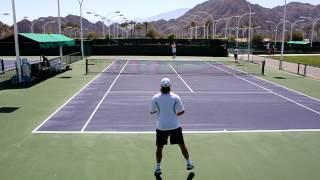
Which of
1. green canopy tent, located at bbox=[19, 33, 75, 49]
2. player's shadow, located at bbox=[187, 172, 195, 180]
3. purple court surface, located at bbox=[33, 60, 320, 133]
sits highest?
green canopy tent, located at bbox=[19, 33, 75, 49]

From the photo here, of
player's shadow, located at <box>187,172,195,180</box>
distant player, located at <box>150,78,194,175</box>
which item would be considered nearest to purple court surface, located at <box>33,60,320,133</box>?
player's shadow, located at <box>187,172,195,180</box>

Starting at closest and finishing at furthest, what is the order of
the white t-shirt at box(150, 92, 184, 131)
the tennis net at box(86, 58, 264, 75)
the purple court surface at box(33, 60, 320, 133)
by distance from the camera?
the white t-shirt at box(150, 92, 184, 131)
the purple court surface at box(33, 60, 320, 133)
the tennis net at box(86, 58, 264, 75)

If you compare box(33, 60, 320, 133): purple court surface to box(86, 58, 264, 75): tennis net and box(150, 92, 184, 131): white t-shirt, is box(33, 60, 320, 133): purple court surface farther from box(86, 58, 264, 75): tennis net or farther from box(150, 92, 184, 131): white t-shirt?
box(86, 58, 264, 75): tennis net

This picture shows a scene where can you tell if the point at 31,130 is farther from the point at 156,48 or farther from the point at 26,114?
the point at 156,48

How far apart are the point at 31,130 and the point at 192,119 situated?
564 centimetres

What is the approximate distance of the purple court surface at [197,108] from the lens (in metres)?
13.6

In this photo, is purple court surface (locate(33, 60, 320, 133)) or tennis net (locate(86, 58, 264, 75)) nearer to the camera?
purple court surface (locate(33, 60, 320, 133))

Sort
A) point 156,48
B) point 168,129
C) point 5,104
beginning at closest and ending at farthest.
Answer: point 168,129
point 5,104
point 156,48

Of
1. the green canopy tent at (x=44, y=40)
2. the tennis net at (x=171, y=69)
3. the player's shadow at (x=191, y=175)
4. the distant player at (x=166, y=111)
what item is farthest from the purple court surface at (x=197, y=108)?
the tennis net at (x=171, y=69)

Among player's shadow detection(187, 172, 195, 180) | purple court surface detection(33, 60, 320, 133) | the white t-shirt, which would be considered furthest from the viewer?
purple court surface detection(33, 60, 320, 133)

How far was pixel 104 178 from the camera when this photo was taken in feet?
28.7

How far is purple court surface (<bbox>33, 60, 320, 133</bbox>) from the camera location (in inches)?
534

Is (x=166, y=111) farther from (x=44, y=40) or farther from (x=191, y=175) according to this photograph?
(x=44, y=40)

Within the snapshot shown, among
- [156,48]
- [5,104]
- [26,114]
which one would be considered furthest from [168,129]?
[156,48]
